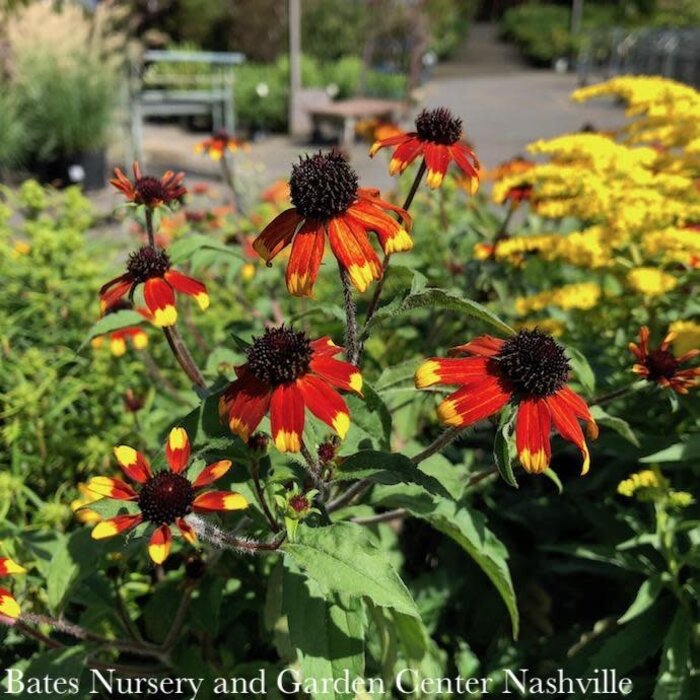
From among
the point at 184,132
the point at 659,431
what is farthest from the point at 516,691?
the point at 184,132

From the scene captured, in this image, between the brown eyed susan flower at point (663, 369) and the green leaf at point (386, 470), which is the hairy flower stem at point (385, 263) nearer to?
the green leaf at point (386, 470)

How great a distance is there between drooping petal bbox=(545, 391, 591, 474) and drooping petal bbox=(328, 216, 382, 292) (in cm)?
28

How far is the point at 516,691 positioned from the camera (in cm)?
164

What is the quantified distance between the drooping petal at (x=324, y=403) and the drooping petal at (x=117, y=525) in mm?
270

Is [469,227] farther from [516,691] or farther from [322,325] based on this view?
[516,691]

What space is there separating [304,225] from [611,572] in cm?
113

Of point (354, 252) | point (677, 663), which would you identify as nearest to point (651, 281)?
point (677, 663)

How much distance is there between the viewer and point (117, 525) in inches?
37.1

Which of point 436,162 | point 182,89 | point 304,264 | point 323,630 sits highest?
point 182,89

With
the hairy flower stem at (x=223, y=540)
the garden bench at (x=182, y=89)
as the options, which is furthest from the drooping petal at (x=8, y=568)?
the garden bench at (x=182, y=89)

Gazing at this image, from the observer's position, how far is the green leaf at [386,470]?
1034 mm

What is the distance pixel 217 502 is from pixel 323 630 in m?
0.30

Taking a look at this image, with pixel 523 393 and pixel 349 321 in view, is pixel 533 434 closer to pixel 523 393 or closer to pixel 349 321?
pixel 523 393

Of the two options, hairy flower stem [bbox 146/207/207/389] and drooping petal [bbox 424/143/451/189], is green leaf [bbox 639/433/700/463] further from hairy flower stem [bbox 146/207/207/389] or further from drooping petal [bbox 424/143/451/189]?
hairy flower stem [bbox 146/207/207/389]
